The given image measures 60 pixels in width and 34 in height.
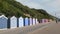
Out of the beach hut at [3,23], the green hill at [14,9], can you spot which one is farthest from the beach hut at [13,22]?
the green hill at [14,9]

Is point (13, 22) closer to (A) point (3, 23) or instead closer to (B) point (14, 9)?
(A) point (3, 23)

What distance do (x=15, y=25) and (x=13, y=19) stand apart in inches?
57.9

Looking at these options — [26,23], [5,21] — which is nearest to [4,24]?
[5,21]

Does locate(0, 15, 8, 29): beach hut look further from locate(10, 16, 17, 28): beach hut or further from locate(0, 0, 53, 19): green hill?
locate(0, 0, 53, 19): green hill

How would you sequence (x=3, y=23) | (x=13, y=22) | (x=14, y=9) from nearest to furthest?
1. (x=3, y=23)
2. (x=13, y=22)
3. (x=14, y=9)

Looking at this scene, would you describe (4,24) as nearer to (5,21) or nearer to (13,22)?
(5,21)

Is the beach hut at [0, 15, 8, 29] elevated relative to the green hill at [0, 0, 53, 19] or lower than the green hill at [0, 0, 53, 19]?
lower

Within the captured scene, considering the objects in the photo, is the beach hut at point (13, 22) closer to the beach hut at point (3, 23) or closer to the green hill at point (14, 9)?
the beach hut at point (3, 23)

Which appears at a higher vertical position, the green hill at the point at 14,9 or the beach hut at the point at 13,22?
the green hill at the point at 14,9

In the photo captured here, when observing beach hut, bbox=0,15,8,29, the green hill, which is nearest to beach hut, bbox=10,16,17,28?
beach hut, bbox=0,15,8,29

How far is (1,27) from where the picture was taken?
3406 cm

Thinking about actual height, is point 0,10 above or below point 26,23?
above

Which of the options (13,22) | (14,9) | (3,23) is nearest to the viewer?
(3,23)

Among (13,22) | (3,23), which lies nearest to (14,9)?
(13,22)
